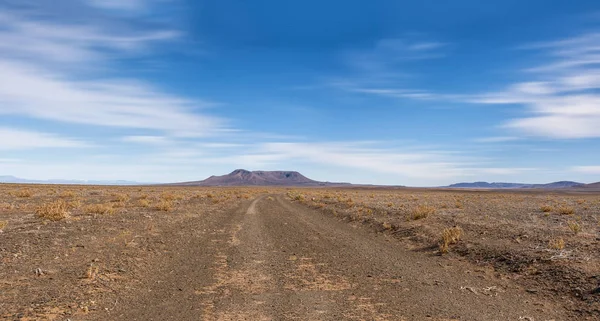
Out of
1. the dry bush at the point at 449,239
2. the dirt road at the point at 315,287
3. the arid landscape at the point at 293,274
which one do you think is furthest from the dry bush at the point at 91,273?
the dry bush at the point at 449,239

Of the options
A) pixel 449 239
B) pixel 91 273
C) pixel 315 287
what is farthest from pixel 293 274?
pixel 449 239

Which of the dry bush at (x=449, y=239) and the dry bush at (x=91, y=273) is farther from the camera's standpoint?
the dry bush at (x=449, y=239)

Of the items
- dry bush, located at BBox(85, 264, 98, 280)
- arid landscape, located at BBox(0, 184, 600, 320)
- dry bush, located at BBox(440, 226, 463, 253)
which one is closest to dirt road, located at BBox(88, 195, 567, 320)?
arid landscape, located at BBox(0, 184, 600, 320)

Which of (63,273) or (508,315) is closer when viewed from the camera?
(508,315)

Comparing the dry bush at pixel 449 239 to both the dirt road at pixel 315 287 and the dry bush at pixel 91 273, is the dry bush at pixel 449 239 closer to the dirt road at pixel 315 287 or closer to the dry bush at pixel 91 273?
the dirt road at pixel 315 287

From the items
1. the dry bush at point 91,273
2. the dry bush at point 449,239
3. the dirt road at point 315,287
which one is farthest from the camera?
the dry bush at point 449,239

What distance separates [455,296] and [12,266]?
38.9ft

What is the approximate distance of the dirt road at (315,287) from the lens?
7.95m

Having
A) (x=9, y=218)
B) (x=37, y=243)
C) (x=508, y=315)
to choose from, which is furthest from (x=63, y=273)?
(x=9, y=218)

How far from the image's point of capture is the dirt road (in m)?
7.95

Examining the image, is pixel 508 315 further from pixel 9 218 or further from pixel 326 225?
pixel 9 218

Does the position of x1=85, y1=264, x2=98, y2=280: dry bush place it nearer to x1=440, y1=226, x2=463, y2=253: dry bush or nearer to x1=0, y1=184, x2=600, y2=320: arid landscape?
x1=0, y1=184, x2=600, y2=320: arid landscape

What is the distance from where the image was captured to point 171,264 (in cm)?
1234

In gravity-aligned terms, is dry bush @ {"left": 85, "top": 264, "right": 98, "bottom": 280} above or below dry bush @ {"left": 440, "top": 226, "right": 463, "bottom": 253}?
below
